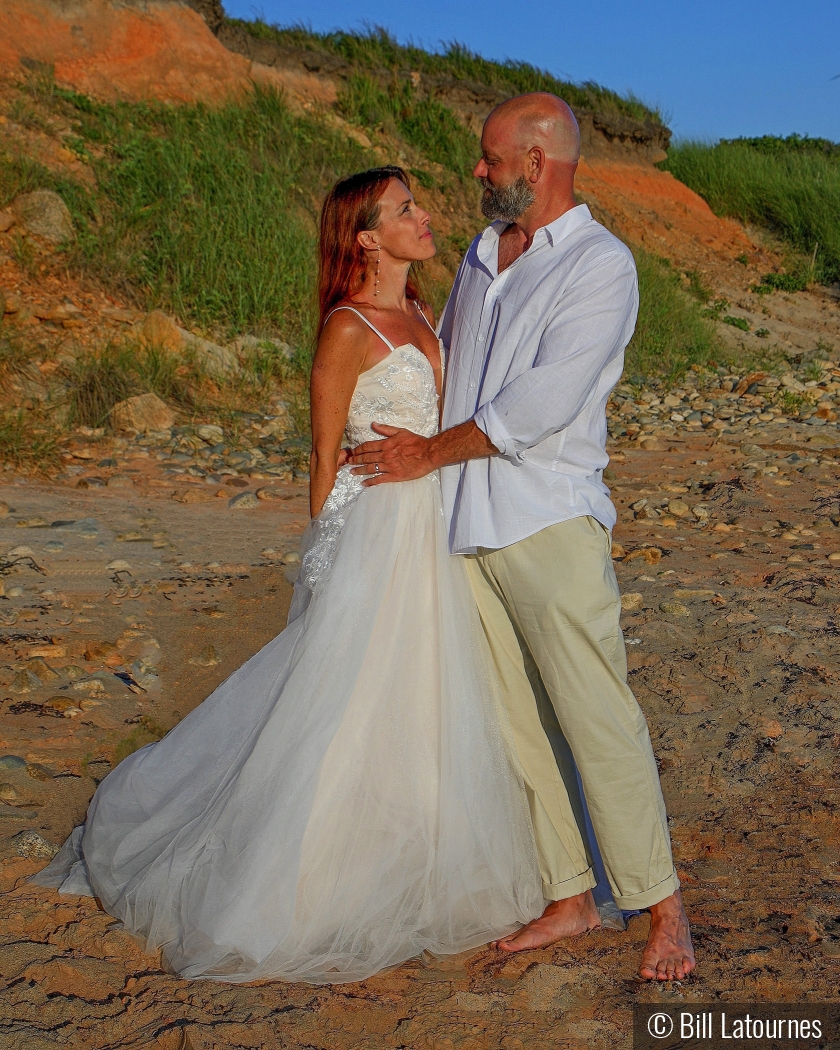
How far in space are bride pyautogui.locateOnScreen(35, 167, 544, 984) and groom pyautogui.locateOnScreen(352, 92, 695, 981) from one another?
14 centimetres

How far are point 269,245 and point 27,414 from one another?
3.32 metres

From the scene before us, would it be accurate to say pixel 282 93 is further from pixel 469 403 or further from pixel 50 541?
pixel 469 403

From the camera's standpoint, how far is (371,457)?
2.78 m

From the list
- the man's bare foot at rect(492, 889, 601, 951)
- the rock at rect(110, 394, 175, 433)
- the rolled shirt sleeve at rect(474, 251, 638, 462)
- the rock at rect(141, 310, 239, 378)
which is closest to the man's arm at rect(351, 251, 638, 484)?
the rolled shirt sleeve at rect(474, 251, 638, 462)

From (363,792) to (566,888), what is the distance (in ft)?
2.02

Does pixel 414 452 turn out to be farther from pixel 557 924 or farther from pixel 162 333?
pixel 162 333

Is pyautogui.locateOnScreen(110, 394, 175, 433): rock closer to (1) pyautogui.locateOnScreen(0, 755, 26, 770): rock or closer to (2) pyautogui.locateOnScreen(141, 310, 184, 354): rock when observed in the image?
(2) pyautogui.locateOnScreen(141, 310, 184, 354): rock

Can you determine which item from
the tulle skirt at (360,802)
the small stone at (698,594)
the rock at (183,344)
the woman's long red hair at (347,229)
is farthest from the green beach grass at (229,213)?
the tulle skirt at (360,802)

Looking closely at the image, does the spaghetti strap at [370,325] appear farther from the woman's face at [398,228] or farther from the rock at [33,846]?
the rock at [33,846]

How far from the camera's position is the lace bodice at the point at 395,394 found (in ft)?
9.17

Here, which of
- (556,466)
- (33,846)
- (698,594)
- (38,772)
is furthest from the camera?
(698,594)

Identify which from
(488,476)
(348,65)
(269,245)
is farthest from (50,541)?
(348,65)

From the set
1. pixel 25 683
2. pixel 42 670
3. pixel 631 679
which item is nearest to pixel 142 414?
pixel 42 670

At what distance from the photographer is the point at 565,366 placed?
7.99 feet
